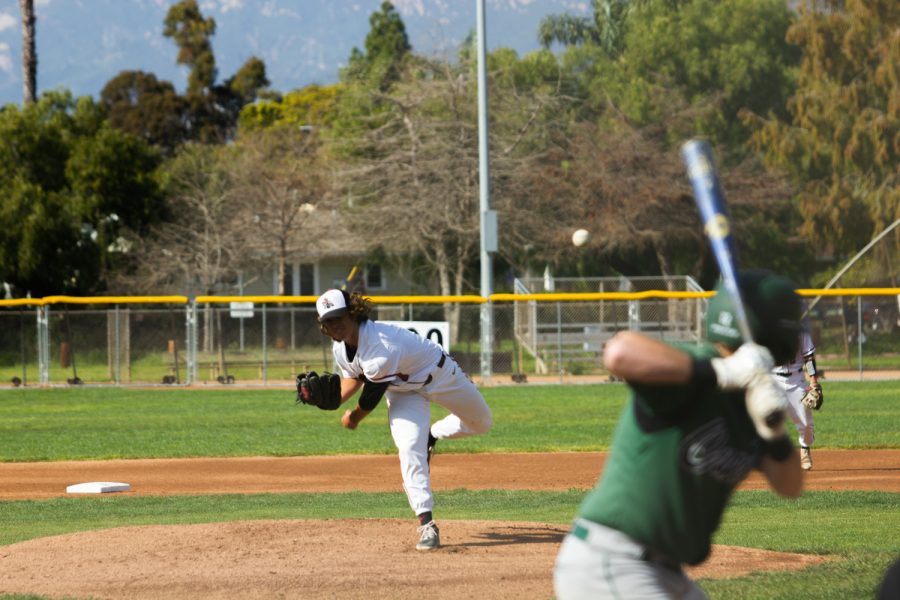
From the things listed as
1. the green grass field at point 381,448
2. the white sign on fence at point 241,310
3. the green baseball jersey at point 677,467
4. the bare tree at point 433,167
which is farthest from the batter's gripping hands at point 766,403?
the bare tree at point 433,167

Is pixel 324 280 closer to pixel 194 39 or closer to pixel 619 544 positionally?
pixel 194 39

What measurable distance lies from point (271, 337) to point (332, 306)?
71.3ft

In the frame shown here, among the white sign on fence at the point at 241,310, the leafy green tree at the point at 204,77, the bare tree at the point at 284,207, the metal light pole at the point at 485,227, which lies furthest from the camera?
the leafy green tree at the point at 204,77

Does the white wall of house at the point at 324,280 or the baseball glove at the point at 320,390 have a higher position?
the white wall of house at the point at 324,280

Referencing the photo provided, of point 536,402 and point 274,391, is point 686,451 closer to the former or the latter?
point 536,402

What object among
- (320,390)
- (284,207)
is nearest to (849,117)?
(284,207)

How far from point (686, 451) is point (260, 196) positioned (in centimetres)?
4044

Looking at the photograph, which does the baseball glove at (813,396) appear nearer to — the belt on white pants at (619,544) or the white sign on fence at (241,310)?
the belt on white pants at (619,544)

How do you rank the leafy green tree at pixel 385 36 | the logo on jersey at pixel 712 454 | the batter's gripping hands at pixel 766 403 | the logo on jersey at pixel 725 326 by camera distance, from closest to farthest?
1. the batter's gripping hands at pixel 766 403
2. the logo on jersey at pixel 712 454
3. the logo on jersey at pixel 725 326
4. the leafy green tree at pixel 385 36

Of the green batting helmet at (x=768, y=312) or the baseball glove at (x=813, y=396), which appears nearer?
the green batting helmet at (x=768, y=312)

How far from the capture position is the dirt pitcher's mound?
7.20 metres

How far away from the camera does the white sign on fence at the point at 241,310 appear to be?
28359 millimetres

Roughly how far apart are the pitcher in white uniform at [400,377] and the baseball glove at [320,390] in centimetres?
10

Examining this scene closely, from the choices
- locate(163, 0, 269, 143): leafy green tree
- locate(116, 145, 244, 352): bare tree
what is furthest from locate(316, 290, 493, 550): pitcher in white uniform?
locate(163, 0, 269, 143): leafy green tree
